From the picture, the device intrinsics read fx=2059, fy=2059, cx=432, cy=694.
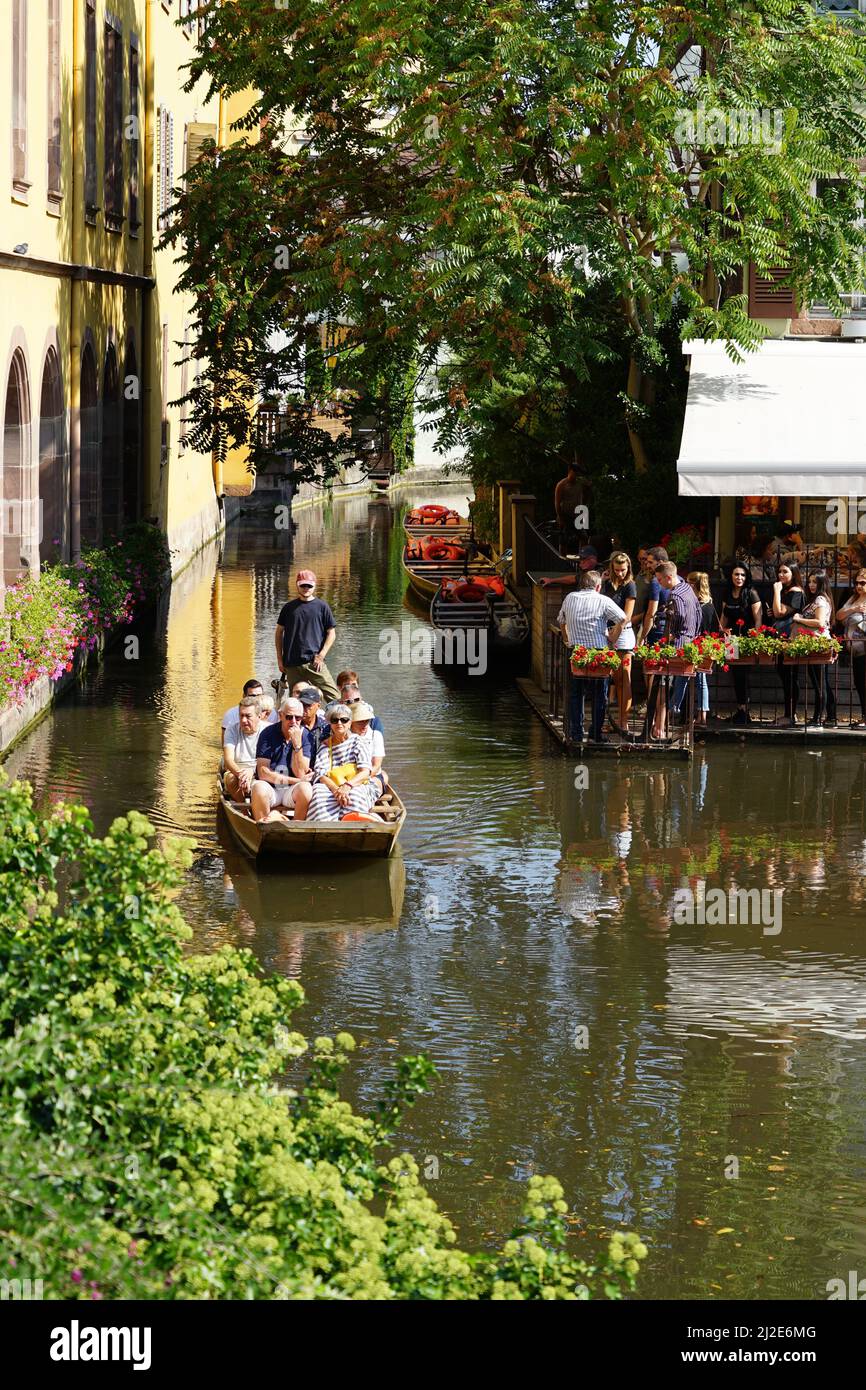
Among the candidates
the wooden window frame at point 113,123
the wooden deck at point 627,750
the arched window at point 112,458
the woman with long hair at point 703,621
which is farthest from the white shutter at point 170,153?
the wooden deck at point 627,750

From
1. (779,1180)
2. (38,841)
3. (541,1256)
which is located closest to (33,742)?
(779,1180)

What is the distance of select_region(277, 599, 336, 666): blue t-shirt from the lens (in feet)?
61.2

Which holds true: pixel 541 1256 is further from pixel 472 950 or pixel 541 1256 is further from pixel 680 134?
pixel 680 134

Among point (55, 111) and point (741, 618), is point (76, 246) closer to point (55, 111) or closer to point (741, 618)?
point (55, 111)

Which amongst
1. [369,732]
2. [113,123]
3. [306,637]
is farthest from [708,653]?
[113,123]

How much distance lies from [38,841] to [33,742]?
1329 centimetres

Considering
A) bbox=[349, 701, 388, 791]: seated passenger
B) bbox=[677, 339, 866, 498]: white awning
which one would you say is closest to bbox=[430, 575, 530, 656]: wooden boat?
bbox=[677, 339, 866, 498]: white awning

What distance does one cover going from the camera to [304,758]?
14836mm

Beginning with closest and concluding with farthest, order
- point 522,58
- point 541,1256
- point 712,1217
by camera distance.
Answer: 1. point 541,1256
2. point 712,1217
3. point 522,58

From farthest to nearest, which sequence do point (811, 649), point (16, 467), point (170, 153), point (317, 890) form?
point (170, 153) < point (16, 467) < point (811, 649) < point (317, 890)

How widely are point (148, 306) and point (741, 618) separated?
48.8 ft

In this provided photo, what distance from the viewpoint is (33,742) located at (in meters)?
19.0

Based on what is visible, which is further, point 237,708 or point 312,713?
point 237,708
